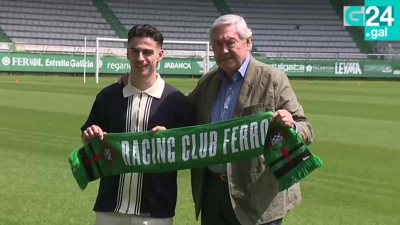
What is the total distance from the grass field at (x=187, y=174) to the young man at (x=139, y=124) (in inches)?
93.8

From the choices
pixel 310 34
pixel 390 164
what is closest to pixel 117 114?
pixel 390 164

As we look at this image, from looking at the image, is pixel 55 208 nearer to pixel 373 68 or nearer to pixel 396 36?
pixel 373 68

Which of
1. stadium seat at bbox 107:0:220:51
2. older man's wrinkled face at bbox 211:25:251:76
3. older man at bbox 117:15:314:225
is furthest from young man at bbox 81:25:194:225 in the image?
stadium seat at bbox 107:0:220:51

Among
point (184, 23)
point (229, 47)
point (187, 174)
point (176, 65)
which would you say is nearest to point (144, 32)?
point (229, 47)

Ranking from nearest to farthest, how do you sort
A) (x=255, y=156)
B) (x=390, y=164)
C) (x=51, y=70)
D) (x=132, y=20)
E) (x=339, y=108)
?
(x=255, y=156), (x=390, y=164), (x=339, y=108), (x=51, y=70), (x=132, y=20)

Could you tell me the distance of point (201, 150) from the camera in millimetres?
3512

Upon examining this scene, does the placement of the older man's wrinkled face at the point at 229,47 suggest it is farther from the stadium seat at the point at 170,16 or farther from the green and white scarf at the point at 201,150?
the stadium seat at the point at 170,16

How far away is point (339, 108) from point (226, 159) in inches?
590

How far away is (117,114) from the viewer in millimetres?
3486

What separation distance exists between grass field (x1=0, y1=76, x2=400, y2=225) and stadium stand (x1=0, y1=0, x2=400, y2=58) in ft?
81.5

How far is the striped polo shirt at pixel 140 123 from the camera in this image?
344 cm

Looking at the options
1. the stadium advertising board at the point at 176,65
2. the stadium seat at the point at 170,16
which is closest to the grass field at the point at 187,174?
the stadium advertising board at the point at 176,65

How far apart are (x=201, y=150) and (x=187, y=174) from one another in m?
4.74

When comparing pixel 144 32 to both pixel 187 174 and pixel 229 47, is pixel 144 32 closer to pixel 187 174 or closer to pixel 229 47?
pixel 229 47
